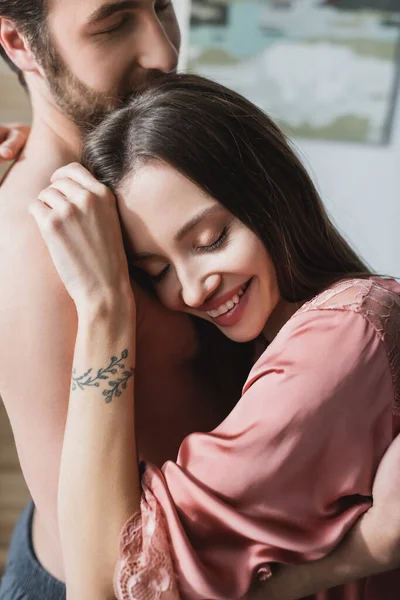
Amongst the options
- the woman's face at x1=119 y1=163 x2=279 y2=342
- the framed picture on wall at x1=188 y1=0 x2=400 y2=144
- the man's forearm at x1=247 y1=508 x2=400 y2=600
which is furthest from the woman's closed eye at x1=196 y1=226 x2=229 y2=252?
the framed picture on wall at x1=188 y1=0 x2=400 y2=144

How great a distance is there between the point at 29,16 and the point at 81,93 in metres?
0.16

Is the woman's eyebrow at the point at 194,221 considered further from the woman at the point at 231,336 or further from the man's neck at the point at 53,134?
the man's neck at the point at 53,134

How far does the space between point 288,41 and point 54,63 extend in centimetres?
233

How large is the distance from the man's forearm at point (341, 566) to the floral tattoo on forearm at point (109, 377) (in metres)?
0.33

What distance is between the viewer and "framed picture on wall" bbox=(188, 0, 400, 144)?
3459 millimetres

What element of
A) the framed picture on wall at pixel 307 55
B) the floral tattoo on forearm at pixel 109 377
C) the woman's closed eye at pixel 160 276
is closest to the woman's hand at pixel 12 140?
the woman's closed eye at pixel 160 276

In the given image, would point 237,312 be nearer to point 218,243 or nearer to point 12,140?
point 218,243

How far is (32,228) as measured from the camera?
1.26 metres

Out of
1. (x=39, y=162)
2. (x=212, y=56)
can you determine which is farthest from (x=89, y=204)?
(x=212, y=56)

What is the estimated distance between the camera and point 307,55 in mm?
3486

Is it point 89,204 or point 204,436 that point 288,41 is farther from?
point 204,436

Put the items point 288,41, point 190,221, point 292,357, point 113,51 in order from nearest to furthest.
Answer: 1. point 292,357
2. point 190,221
3. point 113,51
4. point 288,41

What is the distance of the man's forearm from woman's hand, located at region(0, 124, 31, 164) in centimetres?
86

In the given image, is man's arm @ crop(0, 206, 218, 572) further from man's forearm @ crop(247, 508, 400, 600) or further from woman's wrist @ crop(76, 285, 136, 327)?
man's forearm @ crop(247, 508, 400, 600)
